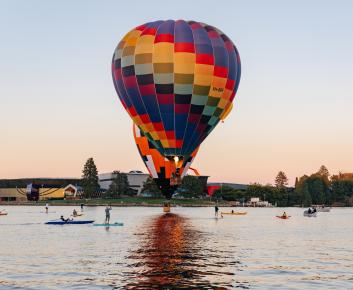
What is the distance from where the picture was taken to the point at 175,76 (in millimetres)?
92188

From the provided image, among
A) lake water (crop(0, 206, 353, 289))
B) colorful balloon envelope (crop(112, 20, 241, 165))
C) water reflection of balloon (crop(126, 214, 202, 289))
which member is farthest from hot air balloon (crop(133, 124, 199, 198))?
water reflection of balloon (crop(126, 214, 202, 289))

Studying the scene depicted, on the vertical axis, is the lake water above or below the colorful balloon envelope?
below

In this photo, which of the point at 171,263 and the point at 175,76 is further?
the point at 175,76

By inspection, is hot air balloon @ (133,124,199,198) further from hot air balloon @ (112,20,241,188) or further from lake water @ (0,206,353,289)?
lake water @ (0,206,353,289)

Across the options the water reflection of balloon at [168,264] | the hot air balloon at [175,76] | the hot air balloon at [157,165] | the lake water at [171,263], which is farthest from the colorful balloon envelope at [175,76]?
the hot air balloon at [157,165]

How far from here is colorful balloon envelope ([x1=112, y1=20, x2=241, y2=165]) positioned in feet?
302

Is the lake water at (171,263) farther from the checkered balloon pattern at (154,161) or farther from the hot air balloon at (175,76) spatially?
the checkered balloon pattern at (154,161)

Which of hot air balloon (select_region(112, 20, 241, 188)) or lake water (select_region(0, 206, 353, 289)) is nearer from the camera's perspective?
lake water (select_region(0, 206, 353, 289))

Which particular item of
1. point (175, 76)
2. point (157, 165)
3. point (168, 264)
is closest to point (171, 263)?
point (168, 264)

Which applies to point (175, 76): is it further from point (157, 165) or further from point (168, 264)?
point (168, 264)

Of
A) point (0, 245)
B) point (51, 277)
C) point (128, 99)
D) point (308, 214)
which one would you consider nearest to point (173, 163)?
point (128, 99)

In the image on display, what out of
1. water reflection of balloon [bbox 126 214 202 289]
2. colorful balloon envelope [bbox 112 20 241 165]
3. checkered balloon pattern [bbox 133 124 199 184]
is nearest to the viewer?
water reflection of balloon [bbox 126 214 202 289]

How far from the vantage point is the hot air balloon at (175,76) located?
3625 inches

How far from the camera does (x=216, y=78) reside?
305 ft
